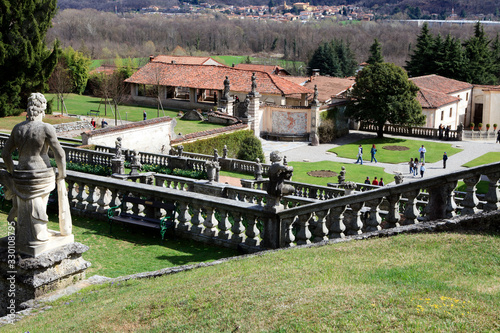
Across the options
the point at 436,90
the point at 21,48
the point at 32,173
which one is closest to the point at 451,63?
the point at 436,90

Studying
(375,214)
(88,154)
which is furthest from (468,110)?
(375,214)

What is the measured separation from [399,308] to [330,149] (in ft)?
158

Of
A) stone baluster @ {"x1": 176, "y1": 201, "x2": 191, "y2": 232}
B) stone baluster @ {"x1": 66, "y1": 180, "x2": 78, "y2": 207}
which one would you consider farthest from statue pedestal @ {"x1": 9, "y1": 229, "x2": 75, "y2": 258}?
stone baluster @ {"x1": 66, "y1": 180, "x2": 78, "y2": 207}

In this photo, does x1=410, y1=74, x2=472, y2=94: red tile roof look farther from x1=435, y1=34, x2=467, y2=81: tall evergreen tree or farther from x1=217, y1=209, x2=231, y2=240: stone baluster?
x1=217, y1=209, x2=231, y2=240: stone baluster

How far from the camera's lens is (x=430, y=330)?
5.59 m

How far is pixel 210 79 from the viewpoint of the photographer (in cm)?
6344

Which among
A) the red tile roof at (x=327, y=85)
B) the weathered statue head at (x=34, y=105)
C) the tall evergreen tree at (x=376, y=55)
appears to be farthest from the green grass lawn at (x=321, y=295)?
the tall evergreen tree at (x=376, y=55)

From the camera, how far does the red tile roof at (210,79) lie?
61.2m

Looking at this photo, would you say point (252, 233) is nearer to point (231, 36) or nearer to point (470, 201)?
point (470, 201)

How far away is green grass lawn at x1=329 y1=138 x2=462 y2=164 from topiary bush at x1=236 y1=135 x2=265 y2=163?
32.2 feet

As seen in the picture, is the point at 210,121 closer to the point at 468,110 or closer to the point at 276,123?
the point at 276,123

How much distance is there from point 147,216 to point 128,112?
49880mm

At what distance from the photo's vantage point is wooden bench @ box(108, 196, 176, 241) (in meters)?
11.5

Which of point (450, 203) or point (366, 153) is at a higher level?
point (450, 203)
